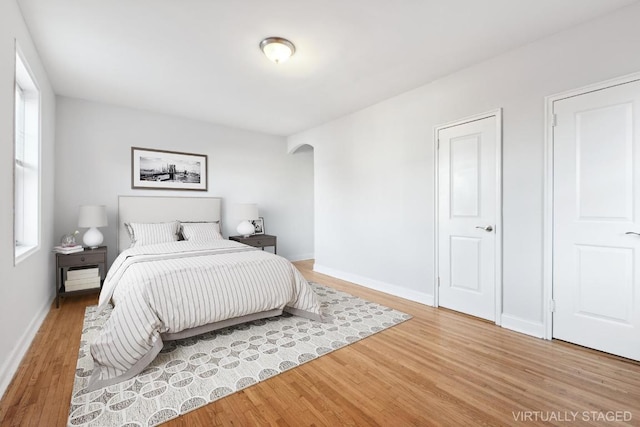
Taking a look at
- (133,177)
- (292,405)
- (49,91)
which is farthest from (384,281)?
(49,91)

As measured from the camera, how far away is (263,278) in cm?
277

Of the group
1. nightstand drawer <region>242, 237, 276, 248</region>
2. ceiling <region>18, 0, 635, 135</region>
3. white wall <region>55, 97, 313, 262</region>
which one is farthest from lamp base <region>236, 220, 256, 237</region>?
ceiling <region>18, 0, 635, 135</region>

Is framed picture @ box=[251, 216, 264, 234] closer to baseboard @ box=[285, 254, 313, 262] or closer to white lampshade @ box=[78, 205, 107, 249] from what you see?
baseboard @ box=[285, 254, 313, 262]

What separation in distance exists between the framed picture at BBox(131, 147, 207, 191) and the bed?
154cm

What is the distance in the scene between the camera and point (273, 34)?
8.11 ft

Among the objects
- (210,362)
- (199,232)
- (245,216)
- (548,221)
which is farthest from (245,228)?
(548,221)

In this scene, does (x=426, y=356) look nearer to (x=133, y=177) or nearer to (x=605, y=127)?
(x=605, y=127)

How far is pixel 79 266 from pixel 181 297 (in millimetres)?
2262

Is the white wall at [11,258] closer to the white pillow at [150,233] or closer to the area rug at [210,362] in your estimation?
the area rug at [210,362]

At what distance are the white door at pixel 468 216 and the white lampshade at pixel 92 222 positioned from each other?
4171mm

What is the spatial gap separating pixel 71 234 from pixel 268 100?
3.13m

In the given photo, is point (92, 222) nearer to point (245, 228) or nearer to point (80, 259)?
point (80, 259)

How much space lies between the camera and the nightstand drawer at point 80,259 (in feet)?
11.2

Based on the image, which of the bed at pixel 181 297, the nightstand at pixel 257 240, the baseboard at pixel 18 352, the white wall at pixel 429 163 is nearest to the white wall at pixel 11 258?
the baseboard at pixel 18 352
